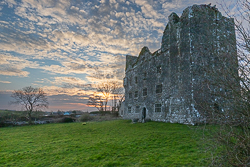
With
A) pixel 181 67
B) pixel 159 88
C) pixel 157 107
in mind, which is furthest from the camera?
pixel 159 88

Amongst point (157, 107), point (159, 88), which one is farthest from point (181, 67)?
point (157, 107)

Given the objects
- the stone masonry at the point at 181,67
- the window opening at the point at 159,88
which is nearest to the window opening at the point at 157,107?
the stone masonry at the point at 181,67

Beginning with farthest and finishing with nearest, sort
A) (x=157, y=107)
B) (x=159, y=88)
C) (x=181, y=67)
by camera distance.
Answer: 1. (x=159, y=88)
2. (x=157, y=107)
3. (x=181, y=67)

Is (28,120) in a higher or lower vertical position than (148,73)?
lower

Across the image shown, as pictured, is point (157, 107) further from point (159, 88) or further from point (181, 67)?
point (181, 67)

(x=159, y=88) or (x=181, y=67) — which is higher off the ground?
(x=181, y=67)

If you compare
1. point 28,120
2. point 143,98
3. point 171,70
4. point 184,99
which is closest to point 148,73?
point 143,98

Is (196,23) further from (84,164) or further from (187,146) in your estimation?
(84,164)

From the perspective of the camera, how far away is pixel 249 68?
502cm

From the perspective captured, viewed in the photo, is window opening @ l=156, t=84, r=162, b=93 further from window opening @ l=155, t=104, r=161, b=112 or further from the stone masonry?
window opening @ l=155, t=104, r=161, b=112

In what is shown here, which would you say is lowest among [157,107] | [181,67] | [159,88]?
Answer: [157,107]

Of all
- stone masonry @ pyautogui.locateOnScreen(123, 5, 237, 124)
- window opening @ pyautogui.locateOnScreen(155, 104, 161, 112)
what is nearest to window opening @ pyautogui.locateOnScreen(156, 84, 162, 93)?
stone masonry @ pyautogui.locateOnScreen(123, 5, 237, 124)

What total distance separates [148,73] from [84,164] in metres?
22.1

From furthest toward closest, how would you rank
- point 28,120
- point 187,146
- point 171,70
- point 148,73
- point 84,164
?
1. point 28,120
2. point 148,73
3. point 171,70
4. point 187,146
5. point 84,164
